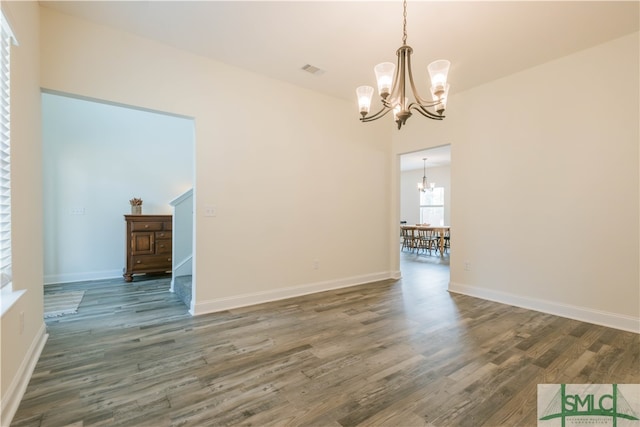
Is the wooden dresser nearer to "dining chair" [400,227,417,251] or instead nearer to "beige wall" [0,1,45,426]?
"beige wall" [0,1,45,426]

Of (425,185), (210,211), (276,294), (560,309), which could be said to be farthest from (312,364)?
(425,185)

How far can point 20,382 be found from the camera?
1.66m

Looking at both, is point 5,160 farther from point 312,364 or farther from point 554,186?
point 554,186

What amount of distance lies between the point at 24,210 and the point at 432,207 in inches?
405

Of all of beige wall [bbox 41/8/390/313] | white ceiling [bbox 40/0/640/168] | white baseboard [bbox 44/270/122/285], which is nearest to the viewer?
white ceiling [bbox 40/0/640/168]

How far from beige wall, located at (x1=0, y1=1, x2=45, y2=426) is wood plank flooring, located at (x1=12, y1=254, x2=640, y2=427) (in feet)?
0.58

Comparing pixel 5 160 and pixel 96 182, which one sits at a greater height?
pixel 96 182

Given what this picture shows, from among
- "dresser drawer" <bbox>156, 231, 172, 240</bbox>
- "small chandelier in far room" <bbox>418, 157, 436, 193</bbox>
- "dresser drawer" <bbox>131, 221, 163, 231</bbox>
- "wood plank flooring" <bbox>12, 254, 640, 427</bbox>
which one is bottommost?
"wood plank flooring" <bbox>12, 254, 640, 427</bbox>

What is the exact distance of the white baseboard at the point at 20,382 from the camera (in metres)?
1.43

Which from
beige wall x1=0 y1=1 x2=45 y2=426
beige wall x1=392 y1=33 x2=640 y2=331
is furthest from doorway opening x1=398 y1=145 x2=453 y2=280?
beige wall x1=0 y1=1 x2=45 y2=426

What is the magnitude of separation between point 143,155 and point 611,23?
20.9 feet

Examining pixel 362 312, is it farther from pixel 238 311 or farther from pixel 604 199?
pixel 604 199

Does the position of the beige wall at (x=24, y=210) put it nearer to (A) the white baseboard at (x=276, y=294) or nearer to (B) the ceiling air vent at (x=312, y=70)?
(A) the white baseboard at (x=276, y=294)

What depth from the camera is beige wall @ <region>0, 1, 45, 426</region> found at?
1.55 m
